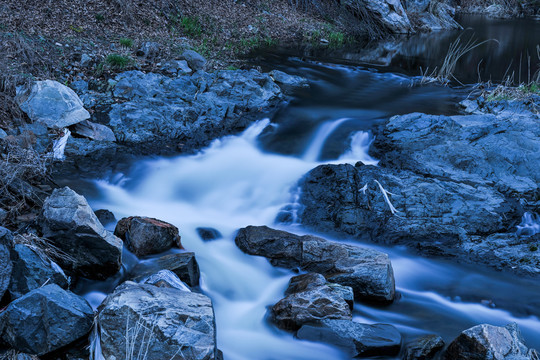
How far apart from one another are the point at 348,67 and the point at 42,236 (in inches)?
383

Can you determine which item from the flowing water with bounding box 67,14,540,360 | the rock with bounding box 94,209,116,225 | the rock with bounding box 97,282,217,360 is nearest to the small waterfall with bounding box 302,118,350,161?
the flowing water with bounding box 67,14,540,360

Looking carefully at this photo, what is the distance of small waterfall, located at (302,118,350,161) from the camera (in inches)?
281

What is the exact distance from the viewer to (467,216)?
5.53 m

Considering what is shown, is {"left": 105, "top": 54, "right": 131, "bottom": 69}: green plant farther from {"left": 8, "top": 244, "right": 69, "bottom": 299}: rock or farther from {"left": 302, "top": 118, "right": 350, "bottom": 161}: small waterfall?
{"left": 8, "top": 244, "right": 69, "bottom": 299}: rock

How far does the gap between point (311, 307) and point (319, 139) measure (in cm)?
412

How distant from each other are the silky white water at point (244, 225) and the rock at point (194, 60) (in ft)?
8.18

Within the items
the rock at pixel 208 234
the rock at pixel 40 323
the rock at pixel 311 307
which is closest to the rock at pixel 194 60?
Answer: the rock at pixel 208 234

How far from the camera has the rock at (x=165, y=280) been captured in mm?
3742

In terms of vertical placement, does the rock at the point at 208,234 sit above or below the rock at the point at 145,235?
below

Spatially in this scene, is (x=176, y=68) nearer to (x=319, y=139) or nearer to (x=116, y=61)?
(x=116, y=61)

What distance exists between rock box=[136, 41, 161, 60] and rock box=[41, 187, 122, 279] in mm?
6002

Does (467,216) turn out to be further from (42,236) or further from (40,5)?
(40,5)

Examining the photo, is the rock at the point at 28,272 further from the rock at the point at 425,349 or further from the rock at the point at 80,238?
the rock at the point at 425,349

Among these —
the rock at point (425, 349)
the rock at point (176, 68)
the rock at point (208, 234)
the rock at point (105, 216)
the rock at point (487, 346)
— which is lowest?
the rock at point (208, 234)
